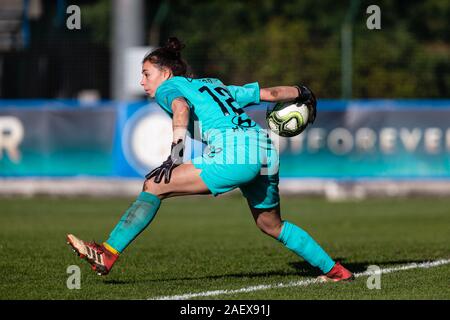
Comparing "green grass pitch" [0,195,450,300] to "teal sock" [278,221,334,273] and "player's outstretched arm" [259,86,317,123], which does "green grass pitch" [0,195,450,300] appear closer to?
"teal sock" [278,221,334,273]

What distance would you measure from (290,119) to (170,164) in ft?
3.44

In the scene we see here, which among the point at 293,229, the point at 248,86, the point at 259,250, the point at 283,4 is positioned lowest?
the point at 259,250

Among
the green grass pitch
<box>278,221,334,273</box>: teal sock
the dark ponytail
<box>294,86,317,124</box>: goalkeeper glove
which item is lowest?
the green grass pitch

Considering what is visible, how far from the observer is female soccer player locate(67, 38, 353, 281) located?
6645 mm

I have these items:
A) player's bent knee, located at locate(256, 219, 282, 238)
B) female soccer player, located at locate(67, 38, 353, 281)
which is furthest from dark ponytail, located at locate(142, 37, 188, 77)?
player's bent knee, located at locate(256, 219, 282, 238)

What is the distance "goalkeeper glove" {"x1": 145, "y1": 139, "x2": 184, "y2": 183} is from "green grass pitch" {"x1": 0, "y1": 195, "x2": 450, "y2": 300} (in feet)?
2.70

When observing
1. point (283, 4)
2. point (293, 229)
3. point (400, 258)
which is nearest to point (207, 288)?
point (293, 229)

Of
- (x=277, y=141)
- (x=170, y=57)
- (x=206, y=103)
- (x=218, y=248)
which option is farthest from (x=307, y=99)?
(x=277, y=141)

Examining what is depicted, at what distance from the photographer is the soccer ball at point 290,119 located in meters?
7.07

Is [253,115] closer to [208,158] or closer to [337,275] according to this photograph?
[337,275]

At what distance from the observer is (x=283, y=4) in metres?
26.0

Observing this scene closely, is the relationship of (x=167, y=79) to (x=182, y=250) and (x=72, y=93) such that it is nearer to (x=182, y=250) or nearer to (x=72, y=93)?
(x=182, y=250)

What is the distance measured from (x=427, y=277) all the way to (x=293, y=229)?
1196 millimetres

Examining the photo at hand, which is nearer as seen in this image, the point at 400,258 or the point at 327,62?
the point at 400,258
